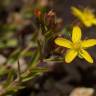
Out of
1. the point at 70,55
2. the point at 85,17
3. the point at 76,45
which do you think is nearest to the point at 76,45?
the point at 76,45

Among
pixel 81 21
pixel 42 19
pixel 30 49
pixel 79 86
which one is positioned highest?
pixel 42 19

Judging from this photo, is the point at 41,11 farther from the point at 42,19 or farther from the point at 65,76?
the point at 65,76

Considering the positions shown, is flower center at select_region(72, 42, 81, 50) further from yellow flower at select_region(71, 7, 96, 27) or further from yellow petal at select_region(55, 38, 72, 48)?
yellow flower at select_region(71, 7, 96, 27)

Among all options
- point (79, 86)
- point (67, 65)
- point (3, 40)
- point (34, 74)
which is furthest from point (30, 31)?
point (34, 74)

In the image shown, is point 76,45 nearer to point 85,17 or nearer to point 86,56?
point 86,56

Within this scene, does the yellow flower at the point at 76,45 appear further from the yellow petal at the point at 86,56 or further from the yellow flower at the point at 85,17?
the yellow flower at the point at 85,17

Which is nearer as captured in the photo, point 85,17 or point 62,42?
point 62,42

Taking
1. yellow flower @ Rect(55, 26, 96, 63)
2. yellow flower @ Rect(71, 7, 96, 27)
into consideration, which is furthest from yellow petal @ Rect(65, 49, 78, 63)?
yellow flower @ Rect(71, 7, 96, 27)

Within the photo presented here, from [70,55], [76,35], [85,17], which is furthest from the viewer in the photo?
[85,17]
